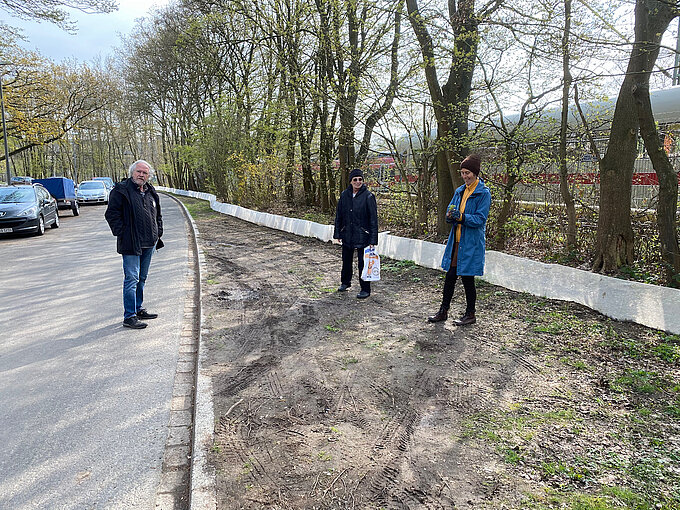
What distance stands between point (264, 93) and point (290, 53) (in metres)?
6.90

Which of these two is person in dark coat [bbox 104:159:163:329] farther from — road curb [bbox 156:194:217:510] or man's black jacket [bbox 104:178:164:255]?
road curb [bbox 156:194:217:510]

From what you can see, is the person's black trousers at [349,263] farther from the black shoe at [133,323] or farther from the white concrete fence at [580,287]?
the black shoe at [133,323]

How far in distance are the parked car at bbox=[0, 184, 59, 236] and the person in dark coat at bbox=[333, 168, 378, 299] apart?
40.4 ft

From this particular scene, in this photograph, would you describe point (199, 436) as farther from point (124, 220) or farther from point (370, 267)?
point (370, 267)

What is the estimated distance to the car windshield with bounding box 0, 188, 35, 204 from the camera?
15.2m

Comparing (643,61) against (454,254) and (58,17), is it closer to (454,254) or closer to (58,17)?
(454,254)

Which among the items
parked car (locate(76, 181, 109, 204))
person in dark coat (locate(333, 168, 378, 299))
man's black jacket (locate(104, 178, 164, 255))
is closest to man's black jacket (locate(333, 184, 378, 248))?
person in dark coat (locate(333, 168, 378, 299))

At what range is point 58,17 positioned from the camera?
56.6 feet

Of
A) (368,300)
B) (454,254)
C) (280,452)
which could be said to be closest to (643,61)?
(454,254)

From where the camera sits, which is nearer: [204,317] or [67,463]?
[67,463]

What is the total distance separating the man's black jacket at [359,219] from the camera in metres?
7.19

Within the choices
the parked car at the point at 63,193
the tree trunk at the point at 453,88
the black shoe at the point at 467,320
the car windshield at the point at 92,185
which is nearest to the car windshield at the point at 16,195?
the parked car at the point at 63,193

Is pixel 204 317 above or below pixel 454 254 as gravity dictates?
below

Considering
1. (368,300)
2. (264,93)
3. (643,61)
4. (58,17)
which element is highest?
(58,17)
